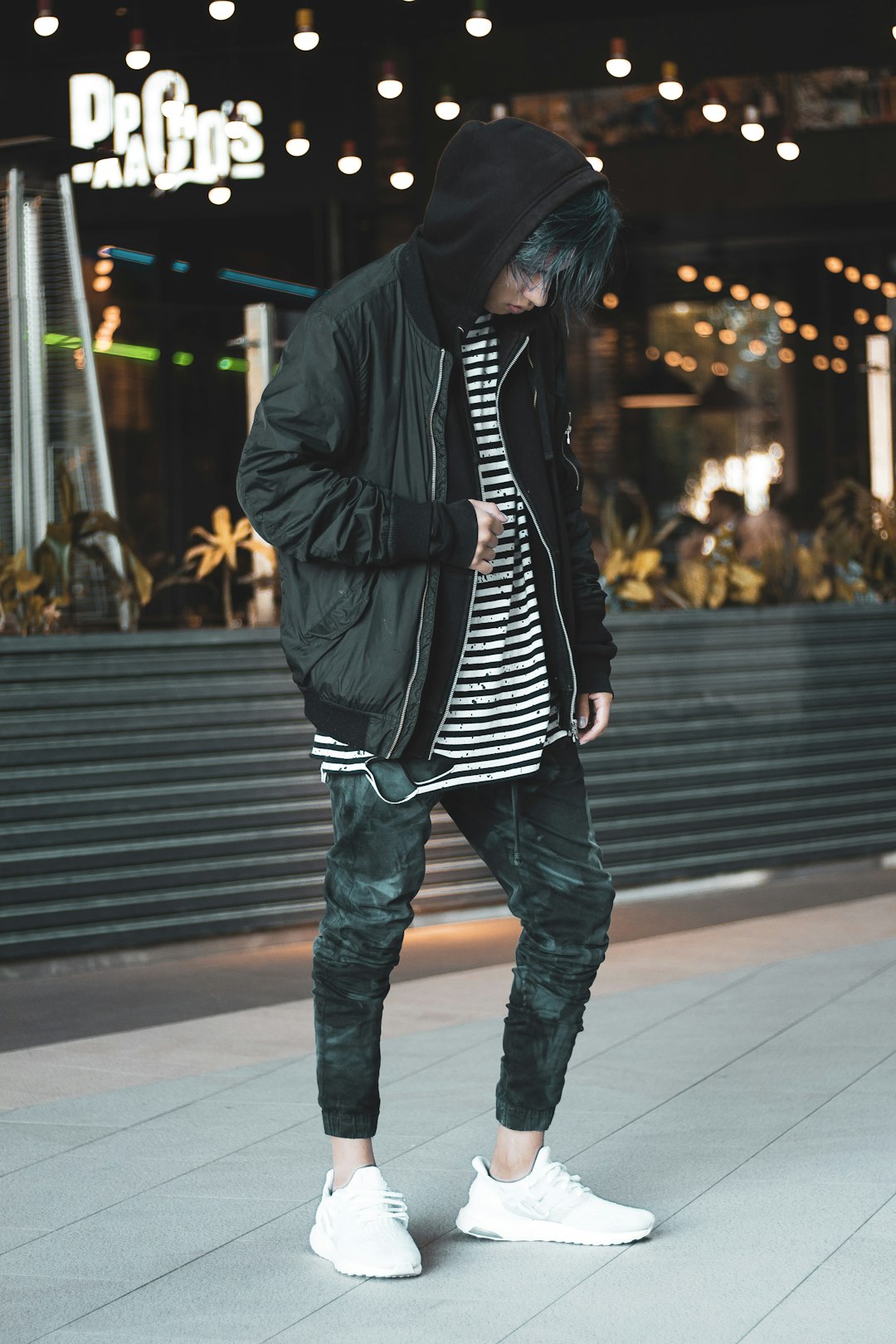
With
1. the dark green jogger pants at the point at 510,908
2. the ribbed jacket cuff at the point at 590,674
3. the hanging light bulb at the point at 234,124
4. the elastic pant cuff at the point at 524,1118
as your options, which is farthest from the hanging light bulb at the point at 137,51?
the elastic pant cuff at the point at 524,1118

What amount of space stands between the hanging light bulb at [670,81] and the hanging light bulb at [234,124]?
8.19 ft

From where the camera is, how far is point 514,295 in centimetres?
247

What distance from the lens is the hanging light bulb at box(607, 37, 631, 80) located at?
31.4ft

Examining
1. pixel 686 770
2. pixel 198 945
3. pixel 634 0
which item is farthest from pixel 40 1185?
pixel 634 0

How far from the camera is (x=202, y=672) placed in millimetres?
5082

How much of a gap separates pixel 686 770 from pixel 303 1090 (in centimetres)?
285

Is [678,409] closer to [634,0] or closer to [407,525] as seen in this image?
[634,0]

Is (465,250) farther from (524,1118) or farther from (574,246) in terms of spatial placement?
(524,1118)

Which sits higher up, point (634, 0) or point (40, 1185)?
→ point (634, 0)

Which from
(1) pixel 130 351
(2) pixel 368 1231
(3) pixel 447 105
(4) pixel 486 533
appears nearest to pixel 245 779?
(2) pixel 368 1231

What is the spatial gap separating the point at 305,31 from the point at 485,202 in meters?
6.78

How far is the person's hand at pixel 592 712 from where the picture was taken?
8.84 feet

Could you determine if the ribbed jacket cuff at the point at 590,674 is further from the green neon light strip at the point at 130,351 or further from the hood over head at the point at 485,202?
the green neon light strip at the point at 130,351

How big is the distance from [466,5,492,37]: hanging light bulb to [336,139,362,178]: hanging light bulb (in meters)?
1.62
